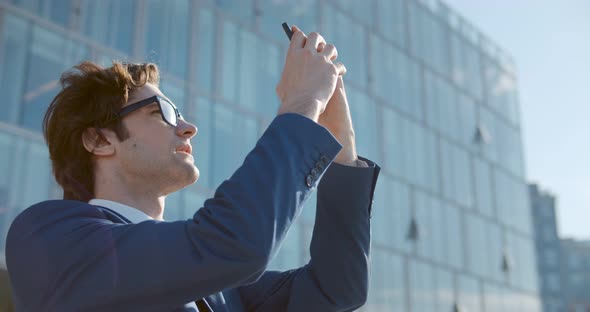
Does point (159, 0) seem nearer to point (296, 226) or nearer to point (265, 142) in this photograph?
point (296, 226)

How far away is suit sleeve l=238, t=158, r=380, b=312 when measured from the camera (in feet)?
5.86

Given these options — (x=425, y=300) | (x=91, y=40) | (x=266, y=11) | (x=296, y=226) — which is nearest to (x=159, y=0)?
(x=91, y=40)

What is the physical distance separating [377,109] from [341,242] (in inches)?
738

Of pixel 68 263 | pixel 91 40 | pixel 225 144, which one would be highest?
pixel 91 40

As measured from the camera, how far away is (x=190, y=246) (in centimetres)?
135

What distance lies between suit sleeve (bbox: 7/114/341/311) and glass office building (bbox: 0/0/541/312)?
9.61 m

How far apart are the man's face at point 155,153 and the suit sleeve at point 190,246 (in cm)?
37

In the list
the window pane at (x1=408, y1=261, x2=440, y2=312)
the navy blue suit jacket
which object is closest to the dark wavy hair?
the navy blue suit jacket

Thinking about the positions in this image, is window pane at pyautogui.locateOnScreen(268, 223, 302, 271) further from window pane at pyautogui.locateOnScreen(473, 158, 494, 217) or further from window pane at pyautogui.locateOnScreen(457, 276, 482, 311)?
window pane at pyautogui.locateOnScreen(473, 158, 494, 217)

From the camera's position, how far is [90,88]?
Result: 2.01 m

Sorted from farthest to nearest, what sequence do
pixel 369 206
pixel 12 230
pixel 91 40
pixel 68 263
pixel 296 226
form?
pixel 296 226
pixel 91 40
pixel 369 206
pixel 12 230
pixel 68 263

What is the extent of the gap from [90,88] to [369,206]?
2.49 feet

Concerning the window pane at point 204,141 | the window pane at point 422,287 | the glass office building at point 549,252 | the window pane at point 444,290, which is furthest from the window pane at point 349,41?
the glass office building at point 549,252

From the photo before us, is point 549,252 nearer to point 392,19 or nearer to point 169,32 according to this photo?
point 392,19
